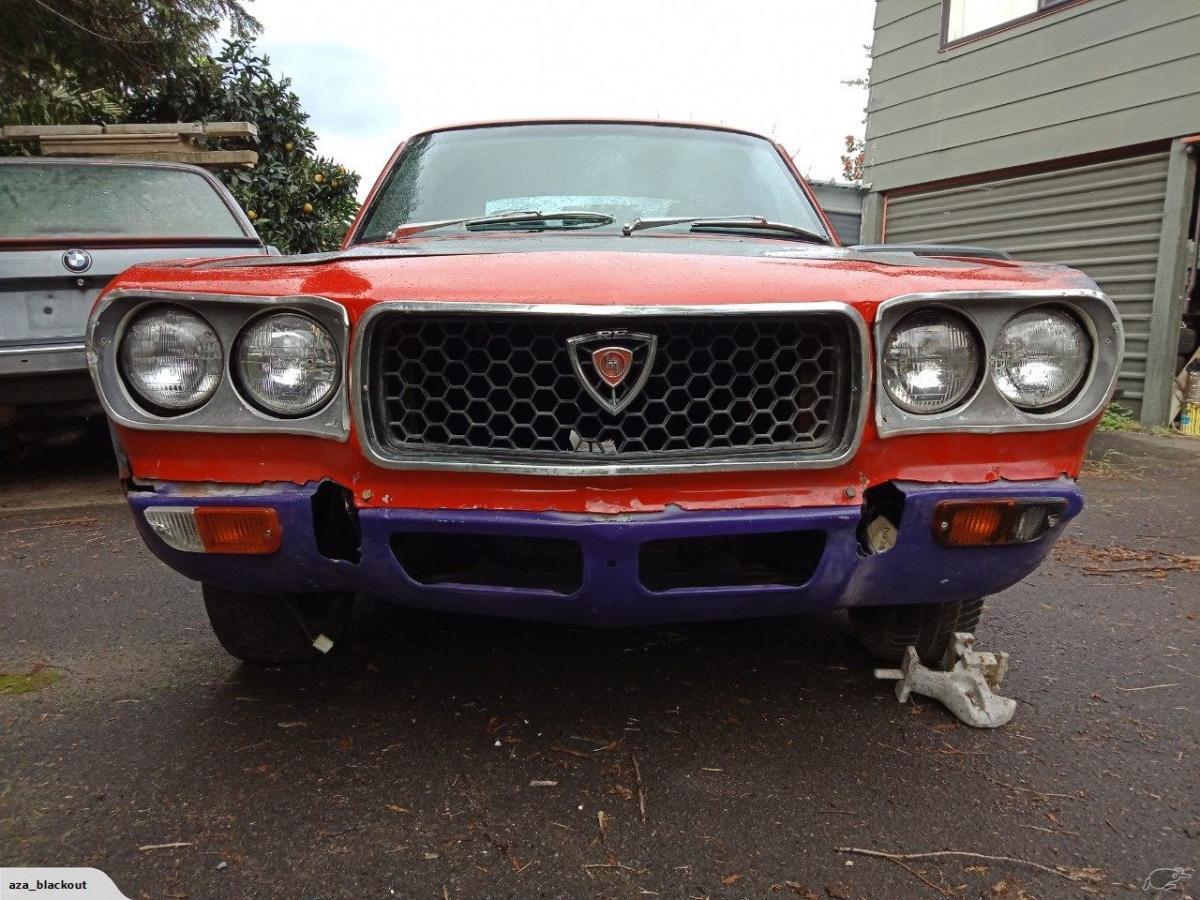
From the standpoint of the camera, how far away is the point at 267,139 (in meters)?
9.09

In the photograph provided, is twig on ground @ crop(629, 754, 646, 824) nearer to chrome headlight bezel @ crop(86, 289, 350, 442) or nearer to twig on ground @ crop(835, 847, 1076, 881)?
twig on ground @ crop(835, 847, 1076, 881)

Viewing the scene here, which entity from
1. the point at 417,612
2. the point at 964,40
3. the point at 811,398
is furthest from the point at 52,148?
the point at 964,40

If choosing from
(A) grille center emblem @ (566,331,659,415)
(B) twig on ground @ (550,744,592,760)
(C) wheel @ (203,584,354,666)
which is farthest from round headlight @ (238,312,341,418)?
(B) twig on ground @ (550,744,592,760)

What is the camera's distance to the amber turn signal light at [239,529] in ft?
5.35

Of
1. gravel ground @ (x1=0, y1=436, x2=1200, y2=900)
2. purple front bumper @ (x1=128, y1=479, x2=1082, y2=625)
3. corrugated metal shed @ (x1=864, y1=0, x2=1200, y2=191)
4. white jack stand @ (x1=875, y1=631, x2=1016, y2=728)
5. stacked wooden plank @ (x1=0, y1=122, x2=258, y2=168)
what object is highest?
corrugated metal shed @ (x1=864, y1=0, x2=1200, y2=191)

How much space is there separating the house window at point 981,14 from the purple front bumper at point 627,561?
22.8ft

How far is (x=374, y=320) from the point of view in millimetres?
1568

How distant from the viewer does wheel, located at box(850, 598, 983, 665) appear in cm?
208

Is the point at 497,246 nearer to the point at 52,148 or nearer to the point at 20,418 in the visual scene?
the point at 20,418

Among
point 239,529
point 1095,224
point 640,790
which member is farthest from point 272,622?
point 1095,224

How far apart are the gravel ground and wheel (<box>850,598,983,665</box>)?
14 centimetres

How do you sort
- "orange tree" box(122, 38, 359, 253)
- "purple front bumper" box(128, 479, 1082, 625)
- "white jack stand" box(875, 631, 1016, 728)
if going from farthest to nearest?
"orange tree" box(122, 38, 359, 253), "white jack stand" box(875, 631, 1016, 728), "purple front bumper" box(128, 479, 1082, 625)

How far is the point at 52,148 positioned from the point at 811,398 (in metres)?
7.39

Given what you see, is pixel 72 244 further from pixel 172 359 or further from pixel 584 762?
pixel 584 762
